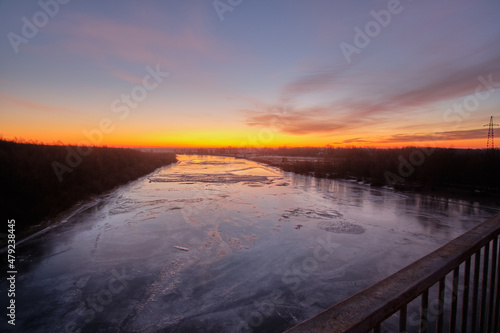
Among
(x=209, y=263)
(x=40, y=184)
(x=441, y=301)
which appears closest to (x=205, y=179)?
(x=40, y=184)

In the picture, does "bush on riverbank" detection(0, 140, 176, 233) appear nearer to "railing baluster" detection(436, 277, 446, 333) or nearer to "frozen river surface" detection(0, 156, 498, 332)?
"frozen river surface" detection(0, 156, 498, 332)

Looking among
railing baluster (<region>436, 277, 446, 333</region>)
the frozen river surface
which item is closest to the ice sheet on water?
the frozen river surface

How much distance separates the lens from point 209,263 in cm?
579

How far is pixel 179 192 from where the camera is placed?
51.9 feet

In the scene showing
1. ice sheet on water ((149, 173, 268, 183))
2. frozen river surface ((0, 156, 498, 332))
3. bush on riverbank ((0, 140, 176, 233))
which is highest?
bush on riverbank ((0, 140, 176, 233))

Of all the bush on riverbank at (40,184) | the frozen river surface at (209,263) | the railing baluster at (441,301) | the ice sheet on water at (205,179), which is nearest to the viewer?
the railing baluster at (441,301)

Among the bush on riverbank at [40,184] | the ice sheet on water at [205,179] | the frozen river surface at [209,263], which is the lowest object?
the frozen river surface at [209,263]

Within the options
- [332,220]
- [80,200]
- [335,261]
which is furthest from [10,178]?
[332,220]

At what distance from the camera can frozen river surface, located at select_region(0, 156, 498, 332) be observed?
3963 mm

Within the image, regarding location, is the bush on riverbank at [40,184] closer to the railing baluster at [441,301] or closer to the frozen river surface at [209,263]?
the frozen river surface at [209,263]

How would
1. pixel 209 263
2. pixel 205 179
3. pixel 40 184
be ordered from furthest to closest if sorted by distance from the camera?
pixel 205 179, pixel 40 184, pixel 209 263

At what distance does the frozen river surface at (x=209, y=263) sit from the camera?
3.96m

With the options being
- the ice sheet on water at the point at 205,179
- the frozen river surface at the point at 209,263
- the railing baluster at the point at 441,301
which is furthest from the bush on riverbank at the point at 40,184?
the railing baluster at the point at 441,301

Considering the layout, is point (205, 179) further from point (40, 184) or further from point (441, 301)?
point (441, 301)
